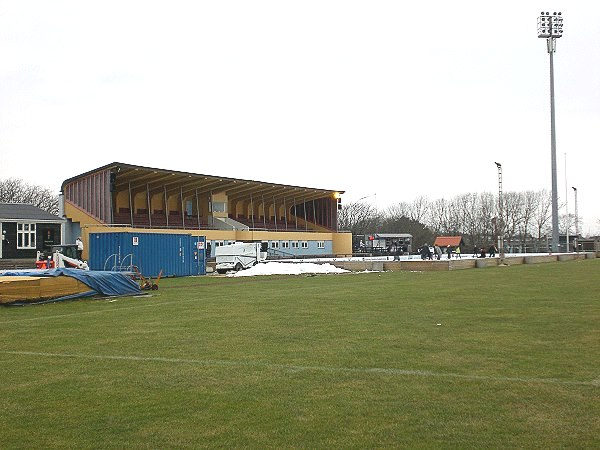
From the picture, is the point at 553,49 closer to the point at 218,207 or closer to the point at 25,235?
the point at 218,207

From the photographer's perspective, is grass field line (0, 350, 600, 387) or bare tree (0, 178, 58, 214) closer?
grass field line (0, 350, 600, 387)

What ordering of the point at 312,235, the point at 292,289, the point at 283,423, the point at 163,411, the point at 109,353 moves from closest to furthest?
the point at 283,423
the point at 163,411
the point at 109,353
the point at 292,289
the point at 312,235

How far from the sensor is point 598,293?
22562 millimetres

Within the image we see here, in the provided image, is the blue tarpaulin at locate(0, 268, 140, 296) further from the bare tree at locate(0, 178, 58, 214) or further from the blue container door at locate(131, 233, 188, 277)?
the bare tree at locate(0, 178, 58, 214)

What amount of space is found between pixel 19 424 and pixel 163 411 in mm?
1495

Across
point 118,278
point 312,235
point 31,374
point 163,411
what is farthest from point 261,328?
point 312,235

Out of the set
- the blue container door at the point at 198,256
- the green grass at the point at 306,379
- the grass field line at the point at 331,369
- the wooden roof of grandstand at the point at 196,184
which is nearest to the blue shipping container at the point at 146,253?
the blue container door at the point at 198,256

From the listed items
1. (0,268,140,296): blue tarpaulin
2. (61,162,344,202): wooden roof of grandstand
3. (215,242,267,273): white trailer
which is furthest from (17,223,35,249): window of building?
(0,268,140,296): blue tarpaulin

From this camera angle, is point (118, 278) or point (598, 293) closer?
point (598, 293)

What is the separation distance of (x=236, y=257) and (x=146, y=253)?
9960 millimetres

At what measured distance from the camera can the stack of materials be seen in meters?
22.2

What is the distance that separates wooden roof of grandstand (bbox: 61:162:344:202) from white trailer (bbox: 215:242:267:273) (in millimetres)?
15759

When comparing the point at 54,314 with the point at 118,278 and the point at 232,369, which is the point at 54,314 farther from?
the point at 232,369

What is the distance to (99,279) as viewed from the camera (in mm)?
25000
